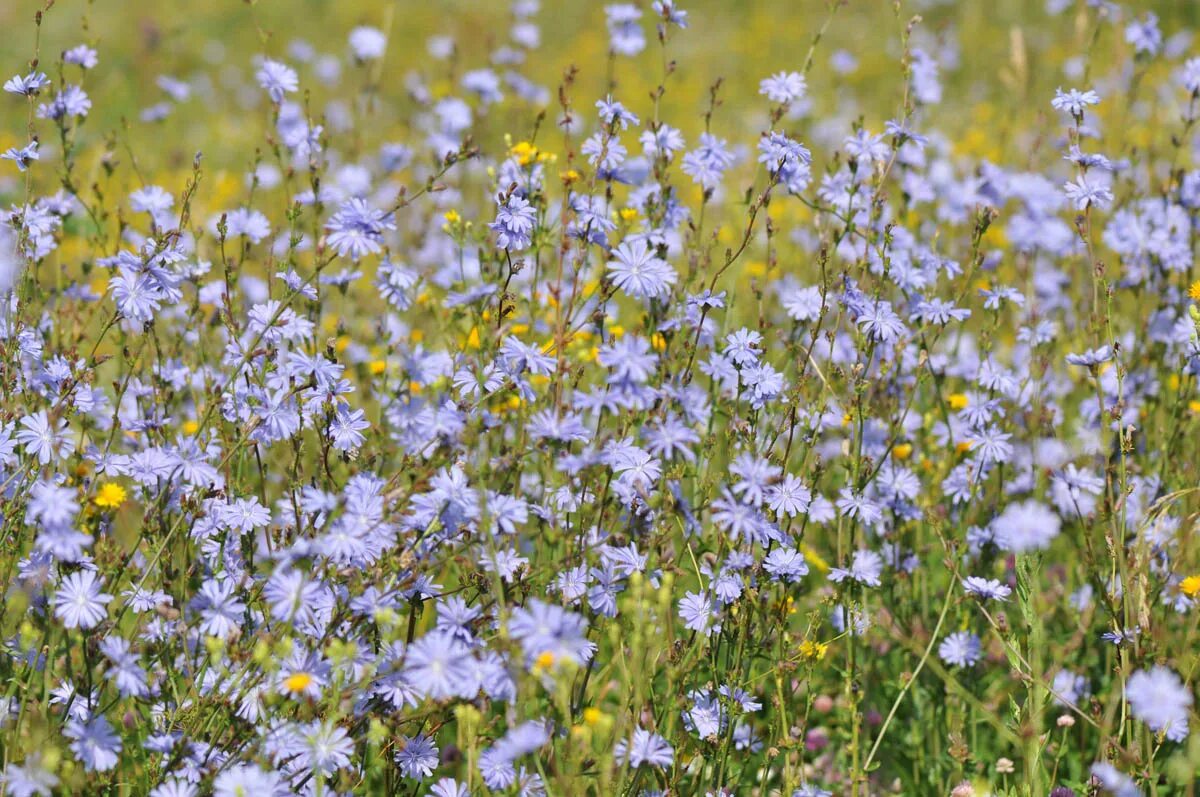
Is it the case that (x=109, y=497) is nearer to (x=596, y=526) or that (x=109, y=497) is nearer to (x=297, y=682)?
(x=297, y=682)

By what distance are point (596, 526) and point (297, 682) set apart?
84 centimetres

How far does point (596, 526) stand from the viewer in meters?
2.55

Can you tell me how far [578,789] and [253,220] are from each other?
208cm

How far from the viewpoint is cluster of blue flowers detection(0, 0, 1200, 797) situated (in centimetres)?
202

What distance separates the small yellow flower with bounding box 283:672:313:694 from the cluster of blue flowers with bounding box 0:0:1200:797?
12 mm

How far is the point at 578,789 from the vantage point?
1966mm

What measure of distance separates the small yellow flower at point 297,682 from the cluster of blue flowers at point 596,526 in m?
0.01

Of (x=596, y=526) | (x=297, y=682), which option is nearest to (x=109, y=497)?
(x=297, y=682)

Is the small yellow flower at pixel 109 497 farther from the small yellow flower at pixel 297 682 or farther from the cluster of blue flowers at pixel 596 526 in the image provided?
the small yellow flower at pixel 297 682

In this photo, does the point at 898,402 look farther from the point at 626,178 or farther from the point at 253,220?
the point at 253,220

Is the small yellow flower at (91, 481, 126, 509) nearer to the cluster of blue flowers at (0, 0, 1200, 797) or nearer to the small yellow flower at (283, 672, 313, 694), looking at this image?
the cluster of blue flowers at (0, 0, 1200, 797)

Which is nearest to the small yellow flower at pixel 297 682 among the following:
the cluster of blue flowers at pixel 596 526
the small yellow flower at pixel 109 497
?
the cluster of blue flowers at pixel 596 526

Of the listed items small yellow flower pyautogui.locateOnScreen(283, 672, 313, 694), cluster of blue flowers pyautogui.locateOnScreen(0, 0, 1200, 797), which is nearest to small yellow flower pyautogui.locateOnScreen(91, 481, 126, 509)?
cluster of blue flowers pyautogui.locateOnScreen(0, 0, 1200, 797)

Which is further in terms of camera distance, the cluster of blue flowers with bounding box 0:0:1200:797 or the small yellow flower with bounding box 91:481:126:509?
the small yellow flower with bounding box 91:481:126:509
